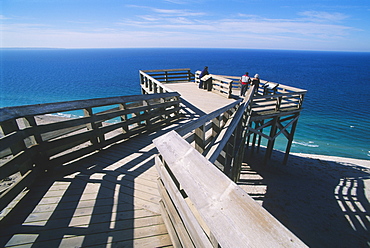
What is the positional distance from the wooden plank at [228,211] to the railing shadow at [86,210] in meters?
1.45

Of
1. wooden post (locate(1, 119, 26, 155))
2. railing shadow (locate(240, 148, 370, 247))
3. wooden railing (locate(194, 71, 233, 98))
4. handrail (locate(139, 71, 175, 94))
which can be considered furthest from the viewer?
wooden railing (locate(194, 71, 233, 98))

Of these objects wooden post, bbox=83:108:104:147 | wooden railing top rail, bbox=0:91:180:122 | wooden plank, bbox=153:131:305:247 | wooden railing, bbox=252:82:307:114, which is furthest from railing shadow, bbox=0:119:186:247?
wooden railing, bbox=252:82:307:114

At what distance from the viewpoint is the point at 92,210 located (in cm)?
272

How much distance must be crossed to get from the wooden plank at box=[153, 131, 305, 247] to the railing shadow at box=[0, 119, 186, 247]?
145cm

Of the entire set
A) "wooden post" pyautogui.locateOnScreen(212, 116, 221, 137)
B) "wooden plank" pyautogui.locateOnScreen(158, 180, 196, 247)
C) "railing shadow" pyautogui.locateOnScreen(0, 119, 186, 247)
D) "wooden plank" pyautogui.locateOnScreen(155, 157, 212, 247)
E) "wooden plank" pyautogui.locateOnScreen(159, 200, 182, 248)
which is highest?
"wooden plank" pyautogui.locateOnScreen(155, 157, 212, 247)

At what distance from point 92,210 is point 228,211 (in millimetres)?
2468

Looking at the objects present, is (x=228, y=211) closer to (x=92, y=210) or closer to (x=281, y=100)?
(x=92, y=210)

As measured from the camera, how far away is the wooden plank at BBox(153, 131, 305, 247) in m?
0.82

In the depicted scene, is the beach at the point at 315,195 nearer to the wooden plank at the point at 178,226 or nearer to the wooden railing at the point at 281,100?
the wooden railing at the point at 281,100

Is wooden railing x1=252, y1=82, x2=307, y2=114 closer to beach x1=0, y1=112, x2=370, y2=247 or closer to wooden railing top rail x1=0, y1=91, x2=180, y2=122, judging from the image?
beach x1=0, y1=112, x2=370, y2=247

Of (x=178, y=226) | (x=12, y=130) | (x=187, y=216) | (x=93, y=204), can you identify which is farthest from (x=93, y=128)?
(x=187, y=216)

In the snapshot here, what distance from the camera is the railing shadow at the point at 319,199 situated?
729cm

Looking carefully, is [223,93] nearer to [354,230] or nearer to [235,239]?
[354,230]

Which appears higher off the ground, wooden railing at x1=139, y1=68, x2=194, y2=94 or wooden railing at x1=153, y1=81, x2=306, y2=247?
wooden railing at x1=153, y1=81, x2=306, y2=247
